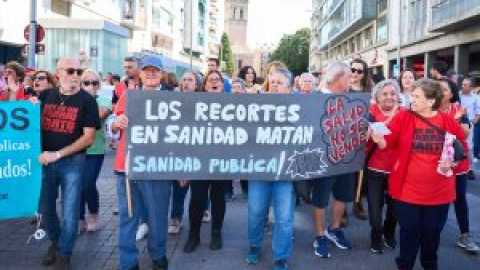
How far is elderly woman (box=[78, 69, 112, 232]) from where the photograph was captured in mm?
6211

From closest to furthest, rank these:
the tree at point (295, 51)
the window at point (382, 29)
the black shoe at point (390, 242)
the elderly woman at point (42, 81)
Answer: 1. the black shoe at point (390, 242)
2. the elderly woman at point (42, 81)
3. the window at point (382, 29)
4. the tree at point (295, 51)

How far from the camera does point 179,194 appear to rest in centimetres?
651

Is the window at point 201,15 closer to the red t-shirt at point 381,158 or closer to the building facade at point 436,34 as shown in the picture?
the building facade at point 436,34

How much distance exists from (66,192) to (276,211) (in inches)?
73.9

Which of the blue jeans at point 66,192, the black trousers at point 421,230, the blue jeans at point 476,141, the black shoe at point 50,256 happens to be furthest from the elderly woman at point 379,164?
the blue jeans at point 476,141

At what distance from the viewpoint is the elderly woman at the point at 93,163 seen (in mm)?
6211

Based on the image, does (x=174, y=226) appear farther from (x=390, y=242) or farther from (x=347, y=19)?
(x=347, y=19)

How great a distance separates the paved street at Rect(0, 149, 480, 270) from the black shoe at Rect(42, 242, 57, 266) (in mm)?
75

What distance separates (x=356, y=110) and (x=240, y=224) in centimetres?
220

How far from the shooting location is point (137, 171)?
15.7ft

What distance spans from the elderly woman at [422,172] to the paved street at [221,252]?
2.28ft

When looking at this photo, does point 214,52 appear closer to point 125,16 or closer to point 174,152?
point 125,16

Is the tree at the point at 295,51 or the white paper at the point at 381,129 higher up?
the tree at the point at 295,51

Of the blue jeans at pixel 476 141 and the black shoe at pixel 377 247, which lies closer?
the black shoe at pixel 377 247
